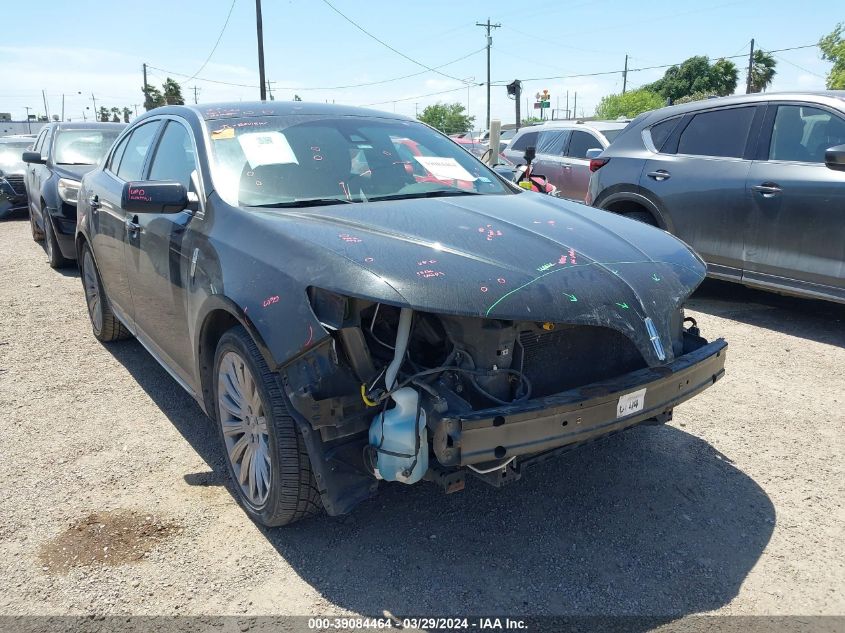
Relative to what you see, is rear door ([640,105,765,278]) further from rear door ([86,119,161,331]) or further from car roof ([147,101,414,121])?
rear door ([86,119,161,331])

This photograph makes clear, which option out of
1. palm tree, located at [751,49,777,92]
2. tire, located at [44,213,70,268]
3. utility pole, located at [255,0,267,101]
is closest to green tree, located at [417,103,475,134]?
palm tree, located at [751,49,777,92]

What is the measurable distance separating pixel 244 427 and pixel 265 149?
1.36 m

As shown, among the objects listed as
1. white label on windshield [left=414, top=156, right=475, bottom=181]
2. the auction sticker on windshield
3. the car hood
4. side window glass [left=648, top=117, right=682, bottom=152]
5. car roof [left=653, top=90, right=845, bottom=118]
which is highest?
car roof [left=653, top=90, right=845, bottom=118]

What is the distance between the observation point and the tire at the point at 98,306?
16.4 feet

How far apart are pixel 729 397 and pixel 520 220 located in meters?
2.07

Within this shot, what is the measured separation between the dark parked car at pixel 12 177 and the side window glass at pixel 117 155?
32.0 feet

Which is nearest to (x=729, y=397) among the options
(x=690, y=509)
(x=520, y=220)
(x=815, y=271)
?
(x=690, y=509)

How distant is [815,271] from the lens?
16.8 ft

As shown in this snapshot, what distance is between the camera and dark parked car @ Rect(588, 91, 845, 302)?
5.08 meters

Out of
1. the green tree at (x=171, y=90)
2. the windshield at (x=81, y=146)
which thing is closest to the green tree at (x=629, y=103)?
the green tree at (x=171, y=90)

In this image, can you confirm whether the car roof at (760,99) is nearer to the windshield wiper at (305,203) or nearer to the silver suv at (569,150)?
the silver suv at (569,150)

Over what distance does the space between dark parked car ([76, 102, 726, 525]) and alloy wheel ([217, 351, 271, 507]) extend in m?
0.01

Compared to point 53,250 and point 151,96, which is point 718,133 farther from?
point 151,96

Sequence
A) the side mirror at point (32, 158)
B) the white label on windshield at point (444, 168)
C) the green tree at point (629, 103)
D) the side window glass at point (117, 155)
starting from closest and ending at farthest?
the white label on windshield at point (444, 168)
the side window glass at point (117, 155)
the side mirror at point (32, 158)
the green tree at point (629, 103)
